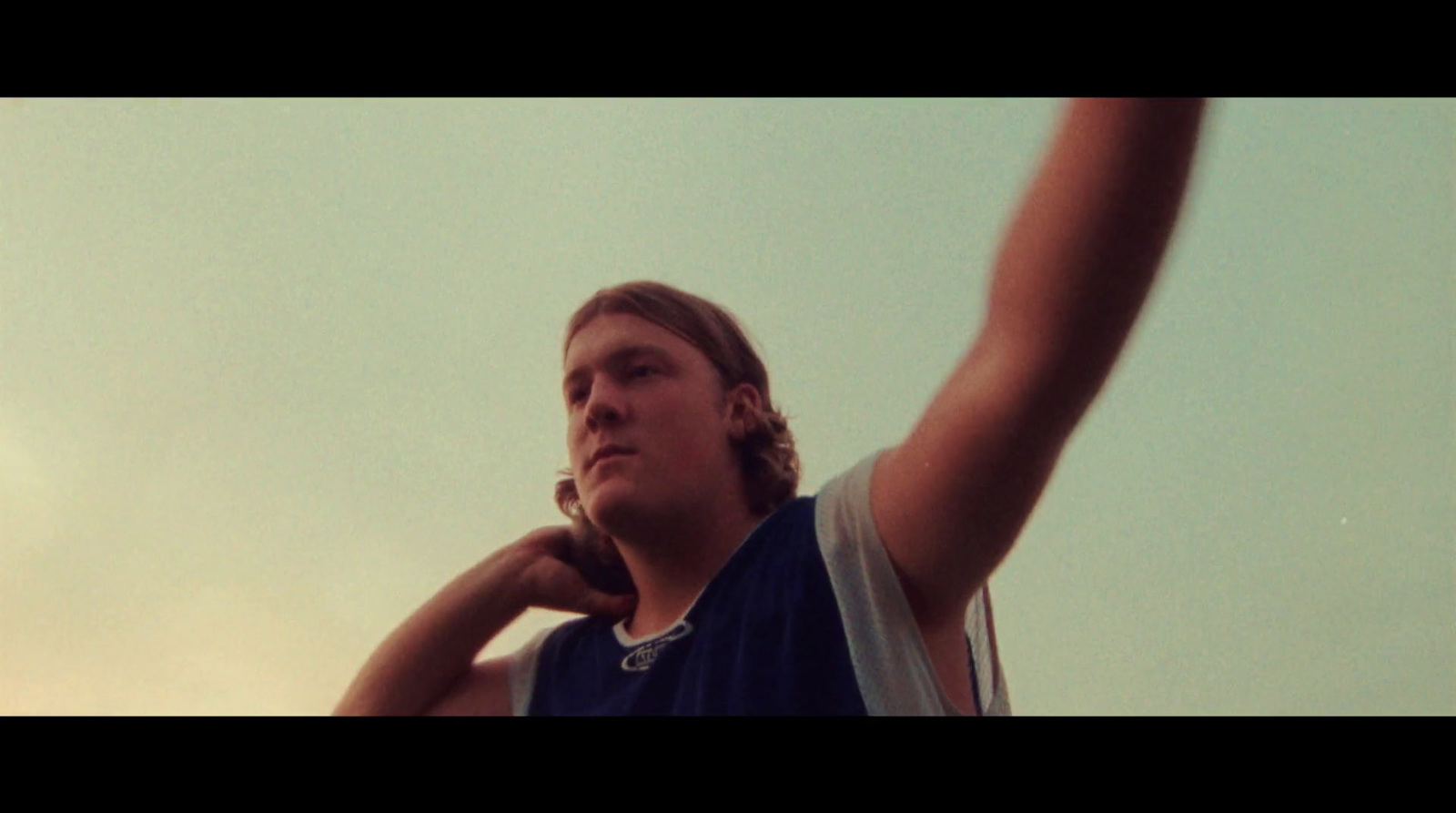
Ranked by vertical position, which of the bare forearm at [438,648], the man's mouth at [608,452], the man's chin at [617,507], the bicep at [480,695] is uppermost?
the man's mouth at [608,452]

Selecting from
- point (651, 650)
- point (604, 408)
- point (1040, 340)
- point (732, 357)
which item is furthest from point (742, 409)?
point (1040, 340)

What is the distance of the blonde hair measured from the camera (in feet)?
4.61

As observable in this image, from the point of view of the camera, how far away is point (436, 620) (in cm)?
144

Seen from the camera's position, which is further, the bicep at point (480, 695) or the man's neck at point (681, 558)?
the bicep at point (480, 695)

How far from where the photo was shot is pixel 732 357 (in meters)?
1.47

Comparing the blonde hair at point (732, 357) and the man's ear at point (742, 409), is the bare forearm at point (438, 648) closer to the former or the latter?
the blonde hair at point (732, 357)

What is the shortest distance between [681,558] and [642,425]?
0.16 m

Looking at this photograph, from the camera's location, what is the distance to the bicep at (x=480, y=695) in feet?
4.66

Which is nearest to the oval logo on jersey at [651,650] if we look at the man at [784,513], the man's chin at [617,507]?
the man at [784,513]

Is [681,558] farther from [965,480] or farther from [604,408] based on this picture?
[965,480]
